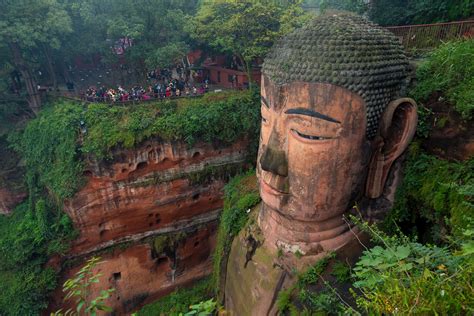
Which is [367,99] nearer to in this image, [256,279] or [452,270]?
[452,270]

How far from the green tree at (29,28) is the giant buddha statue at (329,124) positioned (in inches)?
521

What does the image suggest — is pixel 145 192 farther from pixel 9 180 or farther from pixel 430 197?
pixel 430 197

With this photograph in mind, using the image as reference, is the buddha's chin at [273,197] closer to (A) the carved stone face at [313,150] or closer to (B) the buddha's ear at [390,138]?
(A) the carved stone face at [313,150]

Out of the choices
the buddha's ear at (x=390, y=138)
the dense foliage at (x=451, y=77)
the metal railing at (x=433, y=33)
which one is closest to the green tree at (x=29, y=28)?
the metal railing at (x=433, y=33)

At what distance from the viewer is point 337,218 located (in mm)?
5121

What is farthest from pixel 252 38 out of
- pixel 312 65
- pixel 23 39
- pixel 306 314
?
pixel 306 314

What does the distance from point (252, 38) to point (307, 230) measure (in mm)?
11531

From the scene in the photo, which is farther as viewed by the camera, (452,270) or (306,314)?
(306,314)

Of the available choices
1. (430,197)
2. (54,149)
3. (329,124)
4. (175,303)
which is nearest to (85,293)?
(329,124)

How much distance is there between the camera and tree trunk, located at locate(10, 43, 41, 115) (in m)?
14.8

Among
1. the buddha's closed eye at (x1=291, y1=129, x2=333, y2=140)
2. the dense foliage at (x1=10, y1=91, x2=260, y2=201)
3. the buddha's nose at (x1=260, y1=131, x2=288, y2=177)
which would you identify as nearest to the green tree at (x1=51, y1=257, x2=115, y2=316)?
the buddha's nose at (x1=260, y1=131, x2=288, y2=177)

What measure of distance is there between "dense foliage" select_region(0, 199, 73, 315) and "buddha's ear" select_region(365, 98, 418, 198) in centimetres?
1088

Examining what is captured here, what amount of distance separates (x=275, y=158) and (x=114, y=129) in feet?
30.4

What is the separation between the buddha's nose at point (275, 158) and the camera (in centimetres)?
472
